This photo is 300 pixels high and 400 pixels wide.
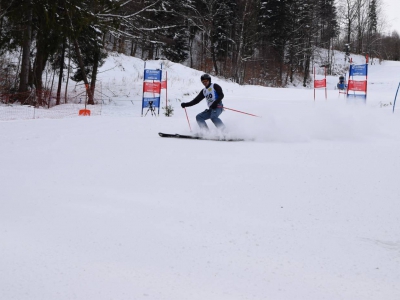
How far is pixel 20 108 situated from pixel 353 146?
12.2 m

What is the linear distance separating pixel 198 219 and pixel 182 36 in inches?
1410

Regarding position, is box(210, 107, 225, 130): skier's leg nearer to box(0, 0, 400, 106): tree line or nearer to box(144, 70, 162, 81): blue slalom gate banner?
box(144, 70, 162, 81): blue slalom gate banner

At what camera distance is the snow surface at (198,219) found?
2.65 m

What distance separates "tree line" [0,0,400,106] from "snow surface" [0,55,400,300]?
9185 millimetres

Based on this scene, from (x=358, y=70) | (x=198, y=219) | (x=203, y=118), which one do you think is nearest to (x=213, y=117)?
(x=203, y=118)

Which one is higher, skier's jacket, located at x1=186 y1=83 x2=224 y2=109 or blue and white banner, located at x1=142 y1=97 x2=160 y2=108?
blue and white banner, located at x1=142 y1=97 x2=160 y2=108

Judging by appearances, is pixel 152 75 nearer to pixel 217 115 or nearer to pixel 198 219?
pixel 217 115

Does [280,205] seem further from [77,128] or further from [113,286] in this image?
[77,128]

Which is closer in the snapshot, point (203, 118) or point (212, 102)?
point (212, 102)

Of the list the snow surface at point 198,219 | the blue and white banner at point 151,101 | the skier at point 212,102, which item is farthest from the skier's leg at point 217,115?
the blue and white banner at point 151,101

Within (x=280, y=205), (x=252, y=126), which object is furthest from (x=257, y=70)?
(x=280, y=205)

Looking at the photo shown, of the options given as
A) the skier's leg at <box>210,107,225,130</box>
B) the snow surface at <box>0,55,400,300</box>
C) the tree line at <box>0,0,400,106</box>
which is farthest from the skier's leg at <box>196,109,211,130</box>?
the tree line at <box>0,0,400,106</box>

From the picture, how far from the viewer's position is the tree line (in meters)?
15.9

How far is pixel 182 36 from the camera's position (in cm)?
3769
